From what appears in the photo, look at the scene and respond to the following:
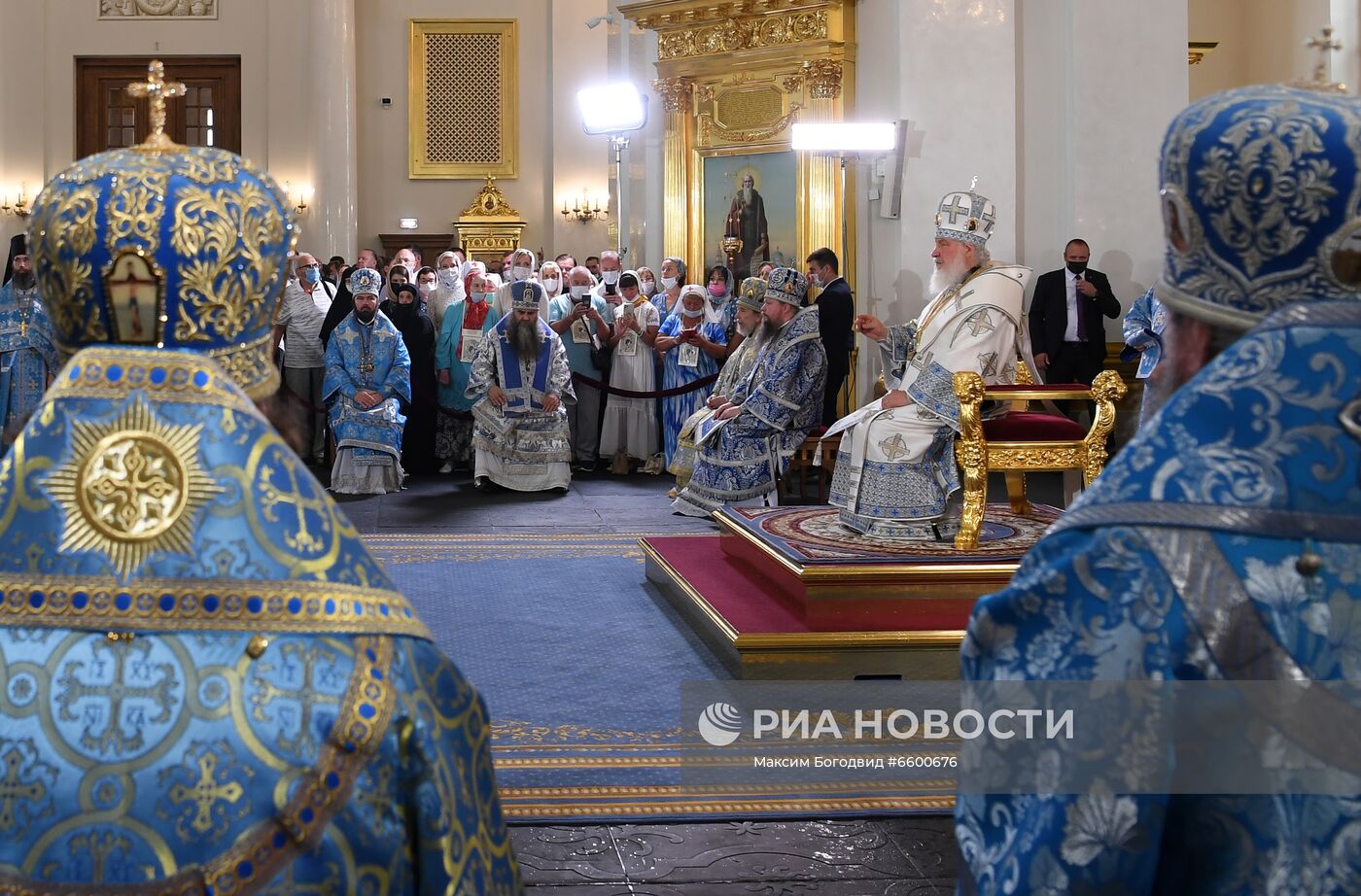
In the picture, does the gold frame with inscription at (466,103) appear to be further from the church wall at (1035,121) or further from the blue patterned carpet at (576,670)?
the blue patterned carpet at (576,670)

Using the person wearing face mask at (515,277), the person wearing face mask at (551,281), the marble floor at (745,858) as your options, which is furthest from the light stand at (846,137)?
the marble floor at (745,858)

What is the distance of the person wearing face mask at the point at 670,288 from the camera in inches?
501

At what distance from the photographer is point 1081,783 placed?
1.50m

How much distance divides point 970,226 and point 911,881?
379 cm

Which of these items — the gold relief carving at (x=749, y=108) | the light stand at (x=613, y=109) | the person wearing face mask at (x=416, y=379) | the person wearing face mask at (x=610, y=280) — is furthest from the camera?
the light stand at (x=613, y=109)

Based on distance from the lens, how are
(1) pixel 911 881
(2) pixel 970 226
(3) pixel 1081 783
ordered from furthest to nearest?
(2) pixel 970 226, (1) pixel 911 881, (3) pixel 1081 783

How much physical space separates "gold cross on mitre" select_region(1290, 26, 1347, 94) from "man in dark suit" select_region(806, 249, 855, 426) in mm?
8419

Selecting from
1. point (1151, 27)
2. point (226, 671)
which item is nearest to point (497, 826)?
point (226, 671)

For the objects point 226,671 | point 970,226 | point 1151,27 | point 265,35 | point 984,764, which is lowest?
point 984,764

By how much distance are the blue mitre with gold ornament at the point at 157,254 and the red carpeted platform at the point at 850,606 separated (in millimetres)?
3661

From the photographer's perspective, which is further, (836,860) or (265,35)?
(265,35)

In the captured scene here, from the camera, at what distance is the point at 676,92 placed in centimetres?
1414

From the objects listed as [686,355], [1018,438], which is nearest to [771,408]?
[686,355]

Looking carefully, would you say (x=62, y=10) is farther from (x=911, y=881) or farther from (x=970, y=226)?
(x=911, y=881)
